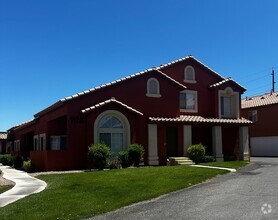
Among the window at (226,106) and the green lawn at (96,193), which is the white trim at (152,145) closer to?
the green lawn at (96,193)

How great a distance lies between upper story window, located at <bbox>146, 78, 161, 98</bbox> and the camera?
2669 cm

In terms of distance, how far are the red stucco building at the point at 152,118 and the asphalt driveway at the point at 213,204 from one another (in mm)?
10598

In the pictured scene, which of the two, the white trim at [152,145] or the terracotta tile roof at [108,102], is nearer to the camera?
the terracotta tile roof at [108,102]

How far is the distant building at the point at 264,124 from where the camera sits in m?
41.1

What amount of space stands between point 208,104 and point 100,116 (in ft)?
34.2

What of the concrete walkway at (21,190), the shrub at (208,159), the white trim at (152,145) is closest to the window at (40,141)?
the white trim at (152,145)

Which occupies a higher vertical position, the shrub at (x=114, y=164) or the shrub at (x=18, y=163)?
the shrub at (x=114, y=164)

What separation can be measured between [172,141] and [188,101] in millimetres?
3462

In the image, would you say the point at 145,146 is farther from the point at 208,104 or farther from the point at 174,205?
the point at 174,205

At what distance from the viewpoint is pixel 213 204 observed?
10.6m

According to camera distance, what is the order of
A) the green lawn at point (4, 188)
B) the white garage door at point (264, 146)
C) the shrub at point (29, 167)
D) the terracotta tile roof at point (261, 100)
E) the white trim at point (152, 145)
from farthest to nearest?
1. the terracotta tile roof at point (261, 100)
2. the white garage door at point (264, 146)
3. the white trim at point (152, 145)
4. the shrub at point (29, 167)
5. the green lawn at point (4, 188)

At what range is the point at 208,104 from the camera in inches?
1209

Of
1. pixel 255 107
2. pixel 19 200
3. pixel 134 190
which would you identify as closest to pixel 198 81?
pixel 255 107

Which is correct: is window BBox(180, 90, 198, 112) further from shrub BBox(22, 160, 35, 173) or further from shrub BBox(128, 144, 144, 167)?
shrub BBox(22, 160, 35, 173)
